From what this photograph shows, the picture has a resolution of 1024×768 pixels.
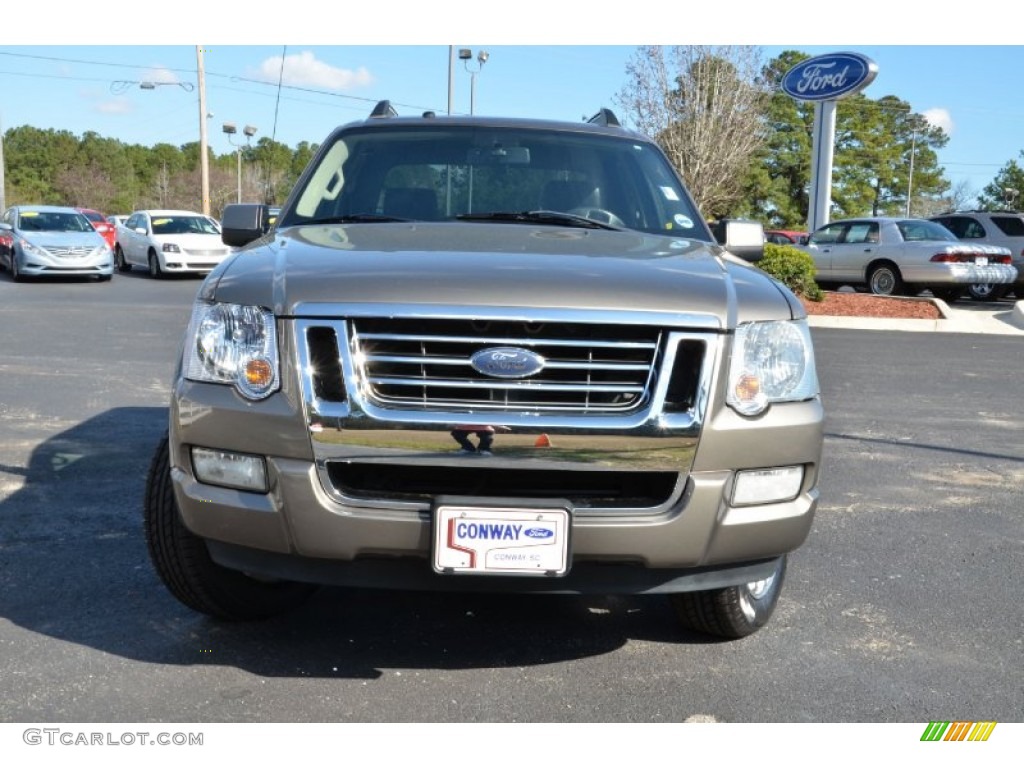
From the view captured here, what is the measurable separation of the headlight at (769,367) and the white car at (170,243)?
1949cm

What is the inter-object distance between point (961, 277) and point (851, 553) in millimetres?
15763

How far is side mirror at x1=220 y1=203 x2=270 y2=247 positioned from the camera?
458 cm

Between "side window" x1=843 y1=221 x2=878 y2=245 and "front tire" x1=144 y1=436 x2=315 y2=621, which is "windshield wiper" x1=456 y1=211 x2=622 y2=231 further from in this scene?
"side window" x1=843 y1=221 x2=878 y2=245

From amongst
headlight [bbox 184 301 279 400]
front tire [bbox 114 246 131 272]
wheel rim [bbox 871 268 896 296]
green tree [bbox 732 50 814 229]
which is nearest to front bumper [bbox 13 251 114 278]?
front tire [bbox 114 246 131 272]

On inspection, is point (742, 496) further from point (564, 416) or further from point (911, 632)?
point (911, 632)

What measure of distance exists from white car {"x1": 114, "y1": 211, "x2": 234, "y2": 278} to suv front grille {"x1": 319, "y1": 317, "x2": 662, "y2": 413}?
19.3 meters

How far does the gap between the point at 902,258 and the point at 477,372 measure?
18.4 m

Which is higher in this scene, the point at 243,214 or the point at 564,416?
the point at 243,214

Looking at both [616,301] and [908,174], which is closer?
[616,301]

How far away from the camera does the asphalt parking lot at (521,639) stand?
10.3 feet

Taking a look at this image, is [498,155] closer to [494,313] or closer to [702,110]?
[494,313]

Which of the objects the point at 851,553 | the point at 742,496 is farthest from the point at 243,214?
the point at 851,553

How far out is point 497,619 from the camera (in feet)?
12.6

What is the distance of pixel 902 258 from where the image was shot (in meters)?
19.6
